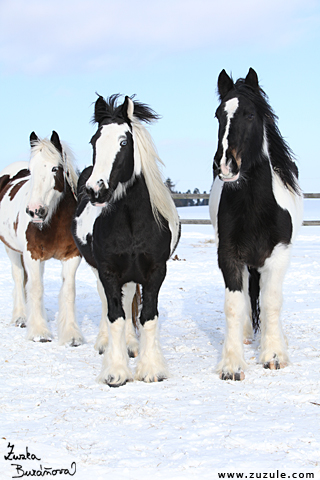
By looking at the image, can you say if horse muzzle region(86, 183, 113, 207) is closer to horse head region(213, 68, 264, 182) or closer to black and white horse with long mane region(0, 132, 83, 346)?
horse head region(213, 68, 264, 182)

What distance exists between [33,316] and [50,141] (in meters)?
2.24

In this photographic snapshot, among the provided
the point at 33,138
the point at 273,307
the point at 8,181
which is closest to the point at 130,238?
the point at 273,307

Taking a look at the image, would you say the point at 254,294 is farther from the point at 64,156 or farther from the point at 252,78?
the point at 64,156

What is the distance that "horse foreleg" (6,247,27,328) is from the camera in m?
6.78

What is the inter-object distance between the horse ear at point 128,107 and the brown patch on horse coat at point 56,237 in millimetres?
2283

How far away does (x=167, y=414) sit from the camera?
3164 millimetres

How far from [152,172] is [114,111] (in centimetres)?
64

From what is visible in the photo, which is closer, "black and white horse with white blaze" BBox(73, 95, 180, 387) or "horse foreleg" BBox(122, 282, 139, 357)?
"black and white horse with white blaze" BBox(73, 95, 180, 387)

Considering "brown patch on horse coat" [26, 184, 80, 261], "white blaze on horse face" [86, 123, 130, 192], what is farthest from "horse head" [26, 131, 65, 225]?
"white blaze on horse face" [86, 123, 130, 192]

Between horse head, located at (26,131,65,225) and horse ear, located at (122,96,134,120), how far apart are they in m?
1.86

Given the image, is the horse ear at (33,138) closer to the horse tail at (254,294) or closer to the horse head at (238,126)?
the horse head at (238,126)

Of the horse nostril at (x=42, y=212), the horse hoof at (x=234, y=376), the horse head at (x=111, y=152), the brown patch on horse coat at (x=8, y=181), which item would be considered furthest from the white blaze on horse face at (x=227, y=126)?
the brown patch on horse coat at (x=8, y=181)

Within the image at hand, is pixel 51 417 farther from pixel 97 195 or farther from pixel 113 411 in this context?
pixel 97 195

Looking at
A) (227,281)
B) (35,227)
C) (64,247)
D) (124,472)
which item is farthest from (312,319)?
(124,472)
